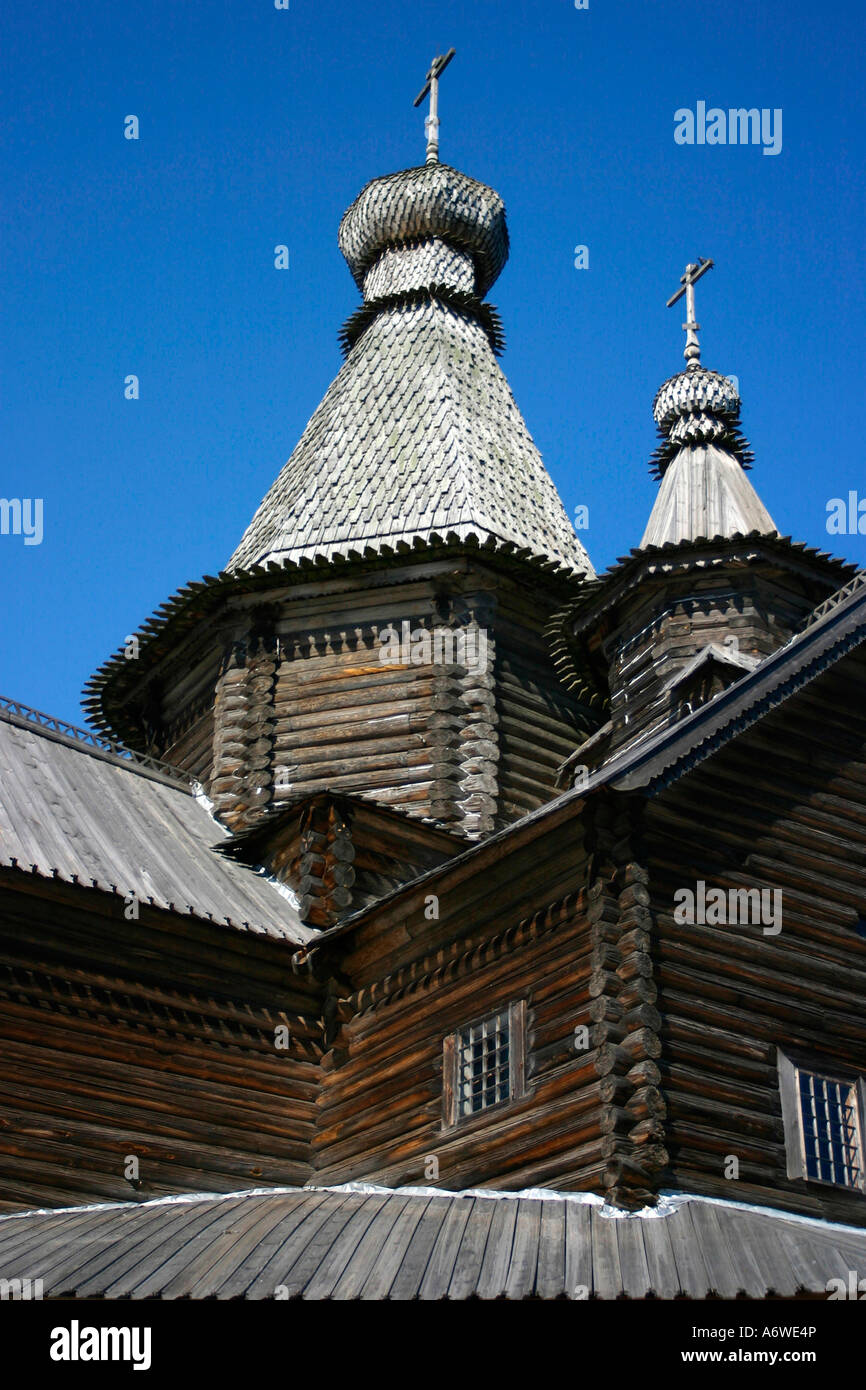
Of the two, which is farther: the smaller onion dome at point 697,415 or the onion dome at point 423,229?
the onion dome at point 423,229

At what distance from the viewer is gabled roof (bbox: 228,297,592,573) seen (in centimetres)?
2481

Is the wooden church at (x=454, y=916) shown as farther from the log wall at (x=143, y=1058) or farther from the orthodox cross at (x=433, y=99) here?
the orthodox cross at (x=433, y=99)

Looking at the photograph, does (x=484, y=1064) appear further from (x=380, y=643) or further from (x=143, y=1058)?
(x=380, y=643)

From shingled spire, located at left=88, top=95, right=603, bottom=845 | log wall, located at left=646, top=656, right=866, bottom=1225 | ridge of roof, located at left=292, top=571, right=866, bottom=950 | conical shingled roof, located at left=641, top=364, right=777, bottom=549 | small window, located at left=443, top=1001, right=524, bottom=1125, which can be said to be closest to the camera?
log wall, located at left=646, top=656, right=866, bottom=1225

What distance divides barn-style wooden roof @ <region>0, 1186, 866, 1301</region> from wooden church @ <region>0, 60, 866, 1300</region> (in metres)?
0.04

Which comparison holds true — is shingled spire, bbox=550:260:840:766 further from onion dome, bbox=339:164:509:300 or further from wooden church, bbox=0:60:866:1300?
onion dome, bbox=339:164:509:300

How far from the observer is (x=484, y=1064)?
51.3ft

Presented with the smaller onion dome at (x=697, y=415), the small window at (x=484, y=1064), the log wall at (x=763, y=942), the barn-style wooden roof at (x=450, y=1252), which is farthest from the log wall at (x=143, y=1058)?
the smaller onion dome at (x=697, y=415)

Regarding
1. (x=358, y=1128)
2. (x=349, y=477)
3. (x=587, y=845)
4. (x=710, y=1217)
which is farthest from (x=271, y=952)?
(x=349, y=477)

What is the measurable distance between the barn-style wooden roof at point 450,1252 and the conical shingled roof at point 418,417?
37.2 feet

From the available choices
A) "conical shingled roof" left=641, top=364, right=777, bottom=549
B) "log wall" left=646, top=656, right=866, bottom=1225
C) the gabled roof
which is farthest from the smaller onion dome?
"log wall" left=646, top=656, right=866, bottom=1225

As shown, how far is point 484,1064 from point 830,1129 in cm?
305

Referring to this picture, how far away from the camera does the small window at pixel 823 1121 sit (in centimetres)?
1430
